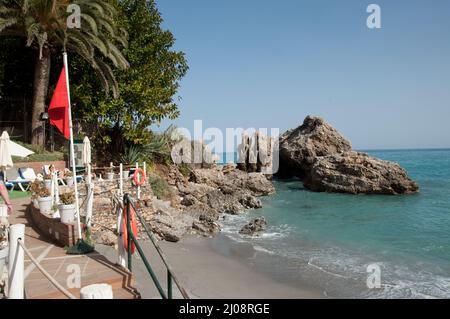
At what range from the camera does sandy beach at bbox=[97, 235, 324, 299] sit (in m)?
8.55

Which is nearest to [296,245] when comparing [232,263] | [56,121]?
[232,263]

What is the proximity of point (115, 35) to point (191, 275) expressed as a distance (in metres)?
15.1

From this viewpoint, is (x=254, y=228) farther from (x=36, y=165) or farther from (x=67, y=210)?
(x=36, y=165)

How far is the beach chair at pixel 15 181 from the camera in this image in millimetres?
14887

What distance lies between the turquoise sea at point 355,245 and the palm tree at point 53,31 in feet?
37.5

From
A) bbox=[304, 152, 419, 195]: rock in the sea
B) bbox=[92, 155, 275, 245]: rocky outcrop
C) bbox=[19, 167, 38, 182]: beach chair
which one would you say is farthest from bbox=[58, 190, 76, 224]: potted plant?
bbox=[304, 152, 419, 195]: rock in the sea

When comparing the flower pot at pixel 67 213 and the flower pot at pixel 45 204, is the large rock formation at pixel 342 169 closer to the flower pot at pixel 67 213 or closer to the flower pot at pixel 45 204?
the flower pot at pixel 45 204

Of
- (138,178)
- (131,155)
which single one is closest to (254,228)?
(138,178)

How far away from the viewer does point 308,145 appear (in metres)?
39.3

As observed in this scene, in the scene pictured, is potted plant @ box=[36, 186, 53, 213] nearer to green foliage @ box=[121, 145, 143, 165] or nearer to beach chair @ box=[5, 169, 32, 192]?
beach chair @ box=[5, 169, 32, 192]

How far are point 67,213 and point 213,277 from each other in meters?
4.47

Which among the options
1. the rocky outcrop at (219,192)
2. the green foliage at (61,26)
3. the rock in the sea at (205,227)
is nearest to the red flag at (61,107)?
the rock in the sea at (205,227)

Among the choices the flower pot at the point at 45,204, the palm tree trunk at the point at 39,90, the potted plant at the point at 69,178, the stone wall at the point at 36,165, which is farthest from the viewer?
the palm tree trunk at the point at 39,90
